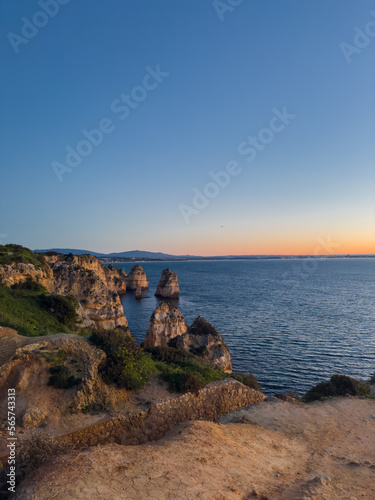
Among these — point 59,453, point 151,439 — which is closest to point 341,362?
point 151,439

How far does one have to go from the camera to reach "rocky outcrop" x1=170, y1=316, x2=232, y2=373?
30.5m

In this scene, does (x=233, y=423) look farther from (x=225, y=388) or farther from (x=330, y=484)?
(x=330, y=484)

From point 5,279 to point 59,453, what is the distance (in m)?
22.2

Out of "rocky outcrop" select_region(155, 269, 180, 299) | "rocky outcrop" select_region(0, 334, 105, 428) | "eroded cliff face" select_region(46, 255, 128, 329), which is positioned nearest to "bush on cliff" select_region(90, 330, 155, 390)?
"rocky outcrop" select_region(0, 334, 105, 428)

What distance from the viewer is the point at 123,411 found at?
12.3 metres

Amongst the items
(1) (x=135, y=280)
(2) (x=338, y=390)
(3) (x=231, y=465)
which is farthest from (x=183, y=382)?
(1) (x=135, y=280)

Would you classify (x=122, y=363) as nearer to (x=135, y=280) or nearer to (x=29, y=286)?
(x=29, y=286)

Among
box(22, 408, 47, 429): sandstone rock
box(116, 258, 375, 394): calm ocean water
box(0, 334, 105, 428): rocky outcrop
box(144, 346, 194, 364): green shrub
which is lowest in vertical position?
box(116, 258, 375, 394): calm ocean water

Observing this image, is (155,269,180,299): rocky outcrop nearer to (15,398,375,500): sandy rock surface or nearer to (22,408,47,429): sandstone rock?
(15,398,375,500): sandy rock surface

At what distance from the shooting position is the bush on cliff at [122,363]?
13.6 metres

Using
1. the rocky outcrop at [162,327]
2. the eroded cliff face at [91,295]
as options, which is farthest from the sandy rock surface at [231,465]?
the eroded cliff face at [91,295]

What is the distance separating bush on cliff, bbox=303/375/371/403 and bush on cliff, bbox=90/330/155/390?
1281 cm

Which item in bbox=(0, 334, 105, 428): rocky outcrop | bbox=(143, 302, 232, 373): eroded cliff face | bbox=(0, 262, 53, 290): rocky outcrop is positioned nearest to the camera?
bbox=(0, 334, 105, 428): rocky outcrop

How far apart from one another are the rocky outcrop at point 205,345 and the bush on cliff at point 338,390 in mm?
10964
